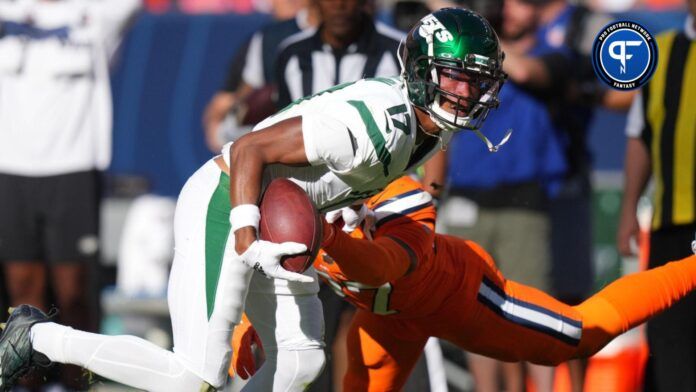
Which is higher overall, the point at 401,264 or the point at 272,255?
the point at 272,255

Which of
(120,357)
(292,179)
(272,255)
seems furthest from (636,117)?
(120,357)

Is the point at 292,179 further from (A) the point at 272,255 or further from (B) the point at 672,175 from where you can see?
(B) the point at 672,175

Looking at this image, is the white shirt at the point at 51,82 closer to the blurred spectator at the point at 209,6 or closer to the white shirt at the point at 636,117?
the blurred spectator at the point at 209,6

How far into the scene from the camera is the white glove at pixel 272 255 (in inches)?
165

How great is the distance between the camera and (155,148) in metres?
8.95

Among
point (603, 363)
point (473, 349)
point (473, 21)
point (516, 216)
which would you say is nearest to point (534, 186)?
point (516, 216)

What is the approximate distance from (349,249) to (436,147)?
0.53 meters

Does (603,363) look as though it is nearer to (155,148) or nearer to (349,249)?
(349,249)

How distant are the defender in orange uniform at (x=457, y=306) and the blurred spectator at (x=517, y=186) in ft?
3.92

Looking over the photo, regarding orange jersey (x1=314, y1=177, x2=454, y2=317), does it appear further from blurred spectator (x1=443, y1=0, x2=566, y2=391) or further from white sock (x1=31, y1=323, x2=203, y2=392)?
blurred spectator (x1=443, y1=0, x2=566, y2=391)

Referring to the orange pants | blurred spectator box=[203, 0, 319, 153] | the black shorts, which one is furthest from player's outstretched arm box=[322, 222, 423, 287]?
the black shorts

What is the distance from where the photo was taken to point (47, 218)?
681 cm

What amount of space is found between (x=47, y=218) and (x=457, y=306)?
103 inches

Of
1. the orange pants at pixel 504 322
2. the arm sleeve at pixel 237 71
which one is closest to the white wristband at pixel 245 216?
the orange pants at pixel 504 322
